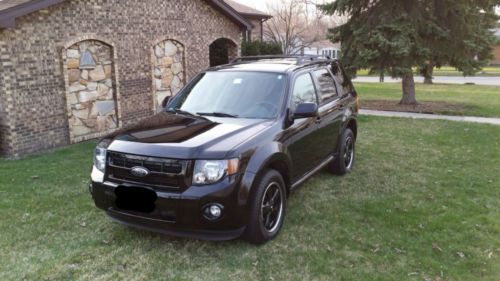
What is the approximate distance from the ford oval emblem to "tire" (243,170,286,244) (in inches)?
39.5

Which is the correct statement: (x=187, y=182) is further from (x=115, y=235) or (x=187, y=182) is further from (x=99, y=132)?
(x=99, y=132)

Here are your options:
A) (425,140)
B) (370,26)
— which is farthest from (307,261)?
(370,26)

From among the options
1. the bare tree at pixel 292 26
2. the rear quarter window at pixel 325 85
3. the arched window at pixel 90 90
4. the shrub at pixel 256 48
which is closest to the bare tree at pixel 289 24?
the bare tree at pixel 292 26

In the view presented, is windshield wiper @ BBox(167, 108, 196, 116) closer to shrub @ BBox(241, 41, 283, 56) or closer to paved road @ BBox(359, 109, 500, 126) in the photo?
paved road @ BBox(359, 109, 500, 126)

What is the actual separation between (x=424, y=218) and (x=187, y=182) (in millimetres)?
2870

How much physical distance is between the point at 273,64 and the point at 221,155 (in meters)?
2.10

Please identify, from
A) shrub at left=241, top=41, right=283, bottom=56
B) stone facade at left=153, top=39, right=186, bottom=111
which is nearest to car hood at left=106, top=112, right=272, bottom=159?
stone facade at left=153, top=39, right=186, bottom=111

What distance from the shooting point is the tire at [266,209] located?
411 centimetres

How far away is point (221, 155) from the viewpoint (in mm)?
3854

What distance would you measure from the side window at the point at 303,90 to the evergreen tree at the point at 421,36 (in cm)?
755

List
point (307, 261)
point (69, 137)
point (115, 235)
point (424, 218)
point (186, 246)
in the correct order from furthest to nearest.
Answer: point (69, 137), point (424, 218), point (115, 235), point (186, 246), point (307, 261)

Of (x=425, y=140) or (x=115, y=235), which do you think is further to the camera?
(x=425, y=140)

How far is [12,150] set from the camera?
8062 mm

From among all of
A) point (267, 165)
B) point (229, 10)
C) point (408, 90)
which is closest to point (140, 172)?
point (267, 165)
